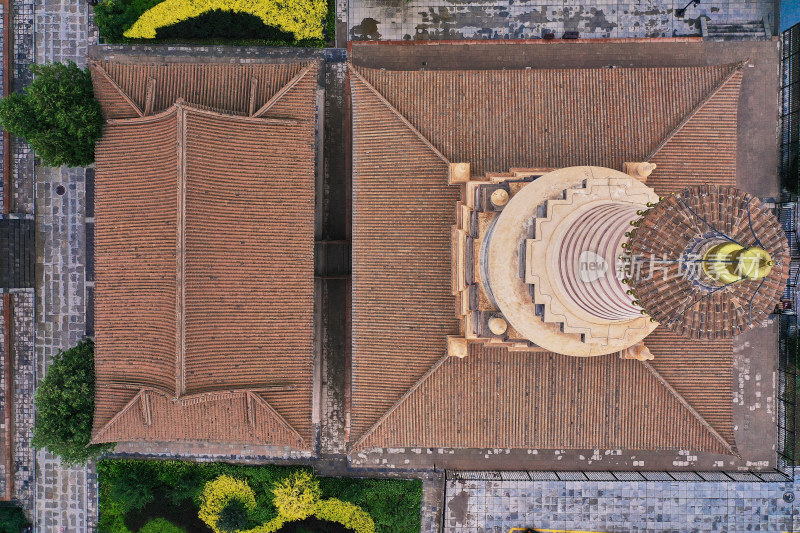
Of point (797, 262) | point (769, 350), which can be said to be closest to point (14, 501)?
point (769, 350)

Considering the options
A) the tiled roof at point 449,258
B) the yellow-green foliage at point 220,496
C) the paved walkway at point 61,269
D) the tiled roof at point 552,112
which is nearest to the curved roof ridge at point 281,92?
the tiled roof at point 449,258

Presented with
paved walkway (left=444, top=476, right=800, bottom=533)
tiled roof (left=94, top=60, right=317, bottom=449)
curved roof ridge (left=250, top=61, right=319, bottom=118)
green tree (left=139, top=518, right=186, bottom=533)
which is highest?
curved roof ridge (left=250, top=61, right=319, bottom=118)

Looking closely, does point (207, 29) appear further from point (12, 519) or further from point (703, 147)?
point (12, 519)

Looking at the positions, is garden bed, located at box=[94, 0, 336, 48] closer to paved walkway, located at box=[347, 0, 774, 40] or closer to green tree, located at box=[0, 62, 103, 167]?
paved walkway, located at box=[347, 0, 774, 40]

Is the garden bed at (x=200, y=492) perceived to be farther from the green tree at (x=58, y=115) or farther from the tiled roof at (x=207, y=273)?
the green tree at (x=58, y=115)

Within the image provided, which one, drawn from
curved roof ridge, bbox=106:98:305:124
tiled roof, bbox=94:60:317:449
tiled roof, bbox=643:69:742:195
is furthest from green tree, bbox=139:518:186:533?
tiled roof, bbox=643:69:742:195

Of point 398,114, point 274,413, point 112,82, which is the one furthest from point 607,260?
point 112,82
